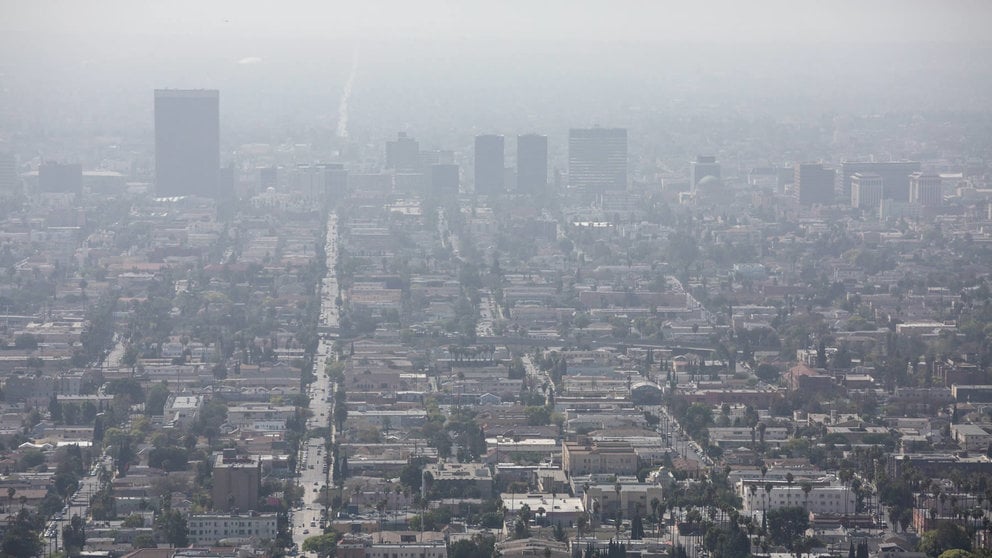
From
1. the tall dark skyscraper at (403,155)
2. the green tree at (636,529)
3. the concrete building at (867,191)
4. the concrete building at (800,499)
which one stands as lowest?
the green tree at (636,529)

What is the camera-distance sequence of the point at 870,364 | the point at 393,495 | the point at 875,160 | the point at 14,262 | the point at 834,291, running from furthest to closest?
the point at 875,160 → the point at 14,262 → the point at 834,291 → the point at 870,364 → the point at 393,495

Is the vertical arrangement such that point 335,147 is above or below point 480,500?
above

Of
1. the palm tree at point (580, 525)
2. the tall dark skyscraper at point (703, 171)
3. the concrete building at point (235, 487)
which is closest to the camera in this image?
the palm tree at point (580, 525)

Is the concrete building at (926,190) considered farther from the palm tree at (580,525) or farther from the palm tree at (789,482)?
the palm tree at (580,525)

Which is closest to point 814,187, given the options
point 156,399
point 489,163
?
point 489,163

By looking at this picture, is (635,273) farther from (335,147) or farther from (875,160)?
(335,147)

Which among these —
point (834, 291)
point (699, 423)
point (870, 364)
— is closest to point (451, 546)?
point (699, 423)

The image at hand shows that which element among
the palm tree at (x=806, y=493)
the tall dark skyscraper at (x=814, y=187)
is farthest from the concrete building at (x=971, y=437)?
the tall dark skyscraper at (x=814, y=187)
